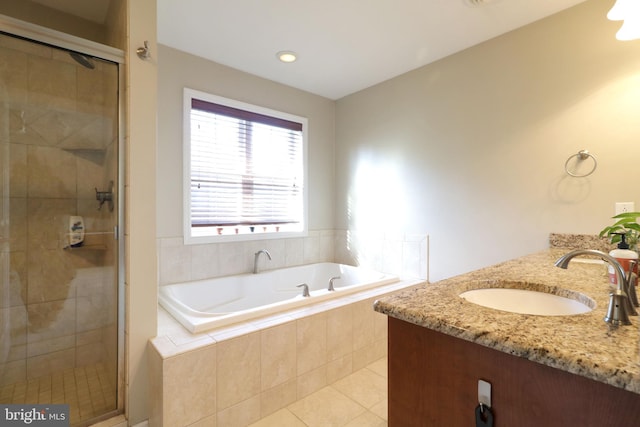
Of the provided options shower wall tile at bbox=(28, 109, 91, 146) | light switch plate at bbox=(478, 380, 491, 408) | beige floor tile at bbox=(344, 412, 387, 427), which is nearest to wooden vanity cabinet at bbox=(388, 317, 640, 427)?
light switch plate at bbox=(478, 380, 491, 408)

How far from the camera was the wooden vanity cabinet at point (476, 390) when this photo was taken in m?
0.55

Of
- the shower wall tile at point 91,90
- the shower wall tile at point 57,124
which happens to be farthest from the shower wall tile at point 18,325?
the shower wall tile at point 91,90

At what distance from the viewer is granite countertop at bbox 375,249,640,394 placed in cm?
53

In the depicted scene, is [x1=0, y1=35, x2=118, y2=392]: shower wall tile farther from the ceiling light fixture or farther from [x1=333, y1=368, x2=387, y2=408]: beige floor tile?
the ceiling light fixture

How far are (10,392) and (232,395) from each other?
1.32 meters

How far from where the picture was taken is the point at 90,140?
1902 millimetres

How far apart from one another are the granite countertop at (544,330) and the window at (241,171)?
2107mm

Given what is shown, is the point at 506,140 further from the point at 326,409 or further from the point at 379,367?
the point at 326,409

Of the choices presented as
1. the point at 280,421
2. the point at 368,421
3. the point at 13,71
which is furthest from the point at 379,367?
the point at 13,71

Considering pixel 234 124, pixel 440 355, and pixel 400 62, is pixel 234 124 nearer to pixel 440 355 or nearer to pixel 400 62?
pixel 400 62

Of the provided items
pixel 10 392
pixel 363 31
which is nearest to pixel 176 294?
pixel 10 392

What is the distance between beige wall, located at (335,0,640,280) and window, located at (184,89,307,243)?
2.53 ft

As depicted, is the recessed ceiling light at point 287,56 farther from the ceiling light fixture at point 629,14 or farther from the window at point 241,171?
the ceiling light fixture at point 629,14

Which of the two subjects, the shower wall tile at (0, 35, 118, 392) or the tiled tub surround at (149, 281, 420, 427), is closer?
the tiled tub surround at (149, 281, 420, 427)
